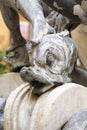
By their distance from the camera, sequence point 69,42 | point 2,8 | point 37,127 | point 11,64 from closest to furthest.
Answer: point 37,127
point 69,42
point 2,8
point 11,64

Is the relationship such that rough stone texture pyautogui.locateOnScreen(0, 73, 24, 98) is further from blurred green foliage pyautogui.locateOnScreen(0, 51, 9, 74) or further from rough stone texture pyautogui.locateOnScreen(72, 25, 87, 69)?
rough stone texture pyautogui.locateOnScreen(72, 25, 87, 69)

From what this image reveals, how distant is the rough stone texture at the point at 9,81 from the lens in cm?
117

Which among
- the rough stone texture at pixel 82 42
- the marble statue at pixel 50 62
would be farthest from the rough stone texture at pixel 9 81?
the marble statue at pixel 50 62

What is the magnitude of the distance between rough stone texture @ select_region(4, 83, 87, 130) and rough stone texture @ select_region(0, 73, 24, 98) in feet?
1.08

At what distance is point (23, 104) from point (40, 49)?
11 centimetres

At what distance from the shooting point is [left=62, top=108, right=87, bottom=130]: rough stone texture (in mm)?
761

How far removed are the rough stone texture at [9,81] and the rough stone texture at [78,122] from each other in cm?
39

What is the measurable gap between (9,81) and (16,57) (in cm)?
10

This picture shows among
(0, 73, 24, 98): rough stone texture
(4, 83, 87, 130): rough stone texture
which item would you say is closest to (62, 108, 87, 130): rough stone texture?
(4, 83, 87, 130): rough stone texture

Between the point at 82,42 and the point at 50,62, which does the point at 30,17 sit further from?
the point at 82,42

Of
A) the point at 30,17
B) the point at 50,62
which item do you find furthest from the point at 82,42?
the point at 50,62

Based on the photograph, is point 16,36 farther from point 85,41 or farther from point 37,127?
point 37,127

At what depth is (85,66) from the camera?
4.25 feet

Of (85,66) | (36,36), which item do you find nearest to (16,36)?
(85,66)
